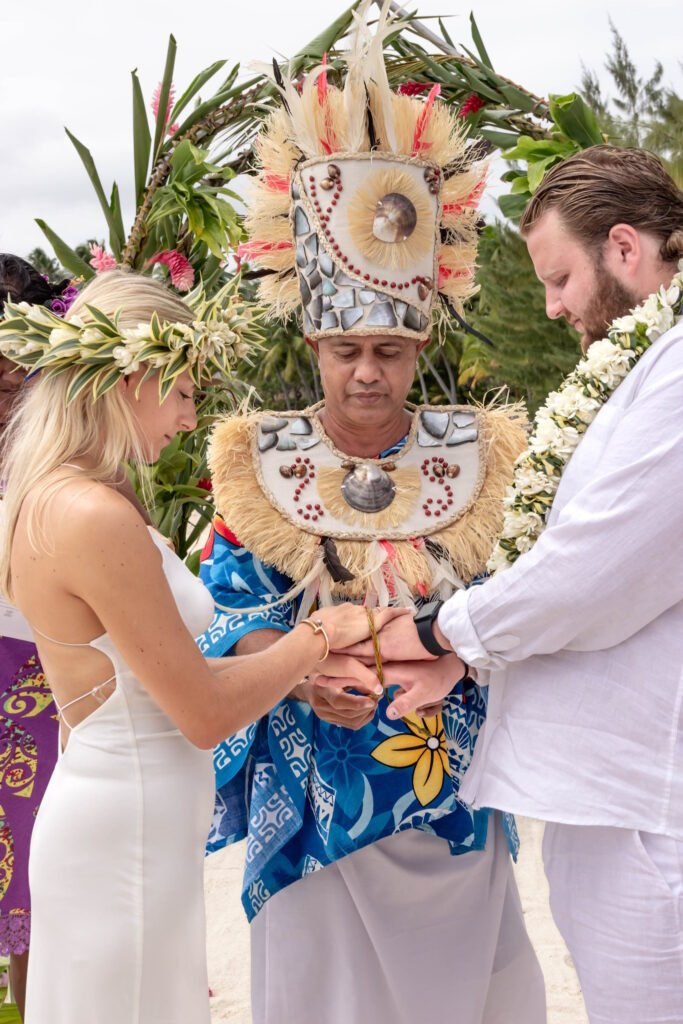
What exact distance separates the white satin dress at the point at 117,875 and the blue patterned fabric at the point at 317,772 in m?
0.55

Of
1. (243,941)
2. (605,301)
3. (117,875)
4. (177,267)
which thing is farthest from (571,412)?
(243,941)

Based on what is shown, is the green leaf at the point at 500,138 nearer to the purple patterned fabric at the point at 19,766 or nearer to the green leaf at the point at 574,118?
the green leaf at the point at 574,118

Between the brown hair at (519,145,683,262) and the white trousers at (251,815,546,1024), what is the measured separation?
148 cm

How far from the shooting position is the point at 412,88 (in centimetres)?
294

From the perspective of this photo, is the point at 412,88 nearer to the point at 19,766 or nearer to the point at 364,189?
the point at 364,189

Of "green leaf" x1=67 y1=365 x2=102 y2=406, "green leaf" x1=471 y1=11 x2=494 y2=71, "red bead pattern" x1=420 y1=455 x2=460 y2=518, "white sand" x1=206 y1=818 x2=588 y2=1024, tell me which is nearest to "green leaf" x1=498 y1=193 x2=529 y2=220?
"green leaf" x1=471 y1=11 x2=494 y2=71

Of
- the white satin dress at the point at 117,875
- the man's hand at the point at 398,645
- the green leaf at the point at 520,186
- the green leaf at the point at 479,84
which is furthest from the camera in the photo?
the green leaf at the point at 479,84

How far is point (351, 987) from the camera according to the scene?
8.55 ft

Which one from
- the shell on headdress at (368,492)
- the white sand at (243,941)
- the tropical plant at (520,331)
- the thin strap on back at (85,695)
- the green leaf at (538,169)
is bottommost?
the white sand at (243,941)

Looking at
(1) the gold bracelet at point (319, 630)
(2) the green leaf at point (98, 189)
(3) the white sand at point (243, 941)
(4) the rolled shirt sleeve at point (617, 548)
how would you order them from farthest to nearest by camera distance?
(3) the white sand at point (243, 941) → (2) the green leaf at point (98, 189) → (1) the gold bracelet at point (319, 630) → (4) the rolled shirt sleeve at point (617, 548)

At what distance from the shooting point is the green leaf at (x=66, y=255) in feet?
11.6

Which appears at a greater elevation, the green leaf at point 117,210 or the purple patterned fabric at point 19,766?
the green leaf at point 117,210

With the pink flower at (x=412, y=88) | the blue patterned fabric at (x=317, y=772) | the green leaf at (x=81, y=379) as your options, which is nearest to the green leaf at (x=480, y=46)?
the pink flower at (x=412, y=88)

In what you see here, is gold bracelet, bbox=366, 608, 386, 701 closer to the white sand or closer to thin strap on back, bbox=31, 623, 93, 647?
thin strap on back, bbox=31, 623, 93, 647
